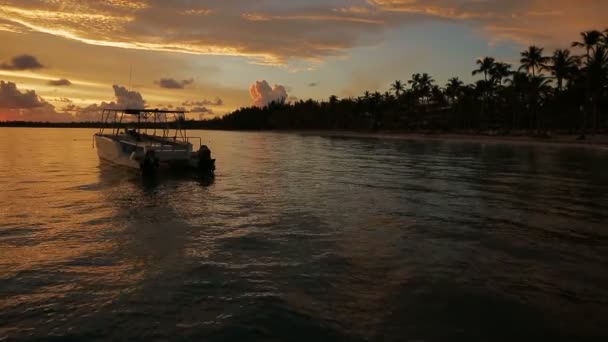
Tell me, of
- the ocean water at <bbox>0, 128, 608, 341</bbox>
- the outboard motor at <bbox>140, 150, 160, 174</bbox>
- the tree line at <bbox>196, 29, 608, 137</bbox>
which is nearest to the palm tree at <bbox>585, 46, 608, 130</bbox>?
the tree line at <bbox>196, 29, 608, 137</bbox>

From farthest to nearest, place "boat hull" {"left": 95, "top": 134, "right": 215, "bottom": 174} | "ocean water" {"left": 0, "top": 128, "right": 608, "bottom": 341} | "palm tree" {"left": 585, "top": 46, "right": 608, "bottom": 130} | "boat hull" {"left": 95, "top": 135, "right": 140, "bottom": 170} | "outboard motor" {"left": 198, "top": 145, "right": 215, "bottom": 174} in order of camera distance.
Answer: "palm tree" {"left": 585, "top": 46, "right": 608, "bottom": 130}
"boat hull" {"left": 95, "top": 135, "right": 140, "bottom": 170}
"outboard motor" {"left": 198, "top": 145, "right": 215, "bottom": 174}
"boat hull" {"left": 95, "top": 134, "right": 215, "bottom": 174}
"ocean water" {"left": 0, "top": 128, "right": 608, "bottom": 341}

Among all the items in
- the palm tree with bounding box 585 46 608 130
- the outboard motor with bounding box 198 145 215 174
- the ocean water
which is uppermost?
the palm tree with bounding box 585 46 608 130

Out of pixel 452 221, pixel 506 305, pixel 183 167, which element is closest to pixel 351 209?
pixel 452 221

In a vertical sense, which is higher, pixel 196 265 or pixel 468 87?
pixel 468 87

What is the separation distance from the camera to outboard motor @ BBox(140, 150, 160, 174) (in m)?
23.4

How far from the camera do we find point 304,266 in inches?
326

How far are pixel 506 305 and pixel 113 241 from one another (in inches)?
335

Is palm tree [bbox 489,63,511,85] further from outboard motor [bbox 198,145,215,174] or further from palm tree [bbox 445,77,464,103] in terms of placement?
outboard motor [bbox 198,145,215,174]

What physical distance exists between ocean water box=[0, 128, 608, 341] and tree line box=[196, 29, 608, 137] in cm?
6007

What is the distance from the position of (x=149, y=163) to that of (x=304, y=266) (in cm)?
1758

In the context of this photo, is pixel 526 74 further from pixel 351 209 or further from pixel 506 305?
pixel 506 305

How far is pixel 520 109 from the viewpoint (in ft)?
275

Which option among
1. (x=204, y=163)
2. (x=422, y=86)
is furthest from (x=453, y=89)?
(x=204, y=163)

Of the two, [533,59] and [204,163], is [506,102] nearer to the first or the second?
[533,59]
